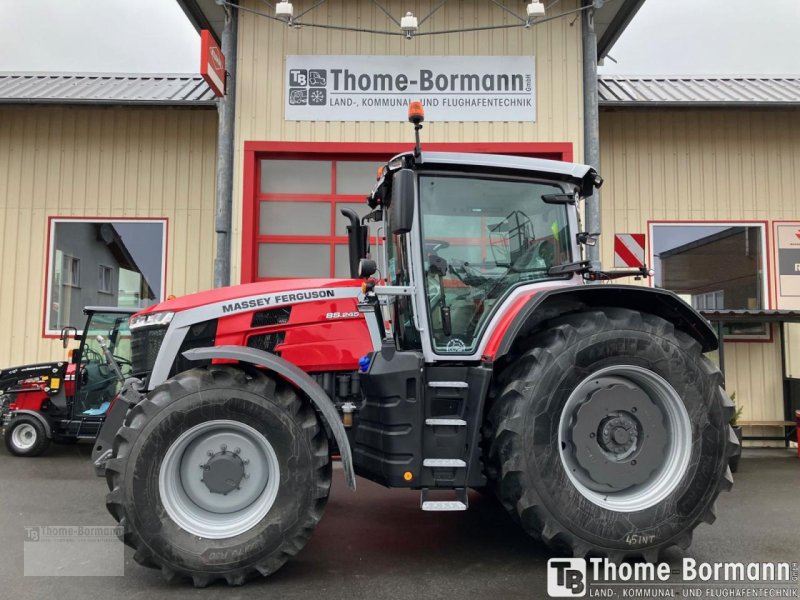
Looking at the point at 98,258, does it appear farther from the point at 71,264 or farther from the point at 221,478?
the point at 221,478

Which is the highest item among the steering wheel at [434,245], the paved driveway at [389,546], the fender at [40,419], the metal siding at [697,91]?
the metal siding at [697,91]

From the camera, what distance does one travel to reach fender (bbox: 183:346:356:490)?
3475 mm

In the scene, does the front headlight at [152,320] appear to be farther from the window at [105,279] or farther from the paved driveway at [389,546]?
the window at [105,279]

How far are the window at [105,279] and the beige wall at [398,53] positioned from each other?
2.64 m

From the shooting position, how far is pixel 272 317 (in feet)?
13.0

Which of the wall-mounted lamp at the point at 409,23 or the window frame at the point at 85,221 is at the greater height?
the wall-mounted lamp at the point at 409,23

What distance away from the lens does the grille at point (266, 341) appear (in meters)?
3.93

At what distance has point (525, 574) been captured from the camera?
3.56 m

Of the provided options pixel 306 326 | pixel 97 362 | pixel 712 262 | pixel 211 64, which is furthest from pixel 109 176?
pixel 712 262

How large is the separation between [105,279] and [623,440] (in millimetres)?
7824

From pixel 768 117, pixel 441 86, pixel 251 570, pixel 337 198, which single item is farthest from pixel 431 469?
pixel 768 117

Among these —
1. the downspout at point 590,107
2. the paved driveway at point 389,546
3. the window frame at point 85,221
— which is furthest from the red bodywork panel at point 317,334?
the window frame at point 85,221

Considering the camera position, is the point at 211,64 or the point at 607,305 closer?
the point at 607,305

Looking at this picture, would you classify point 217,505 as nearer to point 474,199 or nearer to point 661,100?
point 474,199
